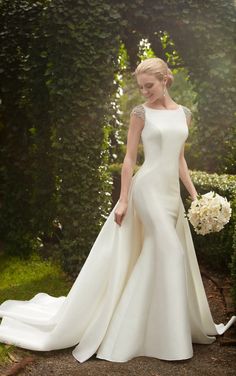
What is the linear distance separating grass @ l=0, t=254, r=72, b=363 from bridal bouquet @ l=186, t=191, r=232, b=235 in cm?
253

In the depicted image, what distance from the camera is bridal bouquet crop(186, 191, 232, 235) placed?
163 inches

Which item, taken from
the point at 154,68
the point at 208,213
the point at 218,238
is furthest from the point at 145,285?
the point at 218,238

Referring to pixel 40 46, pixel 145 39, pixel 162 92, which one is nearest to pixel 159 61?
pixel 162 92

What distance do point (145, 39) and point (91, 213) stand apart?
3.73 meters

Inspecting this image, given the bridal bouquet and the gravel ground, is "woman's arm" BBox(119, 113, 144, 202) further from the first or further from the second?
the gravel ground

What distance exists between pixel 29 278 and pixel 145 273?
3027 millimetres

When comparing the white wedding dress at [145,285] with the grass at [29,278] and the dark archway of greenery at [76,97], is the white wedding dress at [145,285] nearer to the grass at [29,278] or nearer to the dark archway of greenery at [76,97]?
the grass at [29,278]

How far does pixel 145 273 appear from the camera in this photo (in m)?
4.29

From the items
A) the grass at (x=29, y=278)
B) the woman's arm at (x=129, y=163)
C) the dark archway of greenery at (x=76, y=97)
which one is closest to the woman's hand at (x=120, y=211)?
the woman's arm at (x=129, y=163)

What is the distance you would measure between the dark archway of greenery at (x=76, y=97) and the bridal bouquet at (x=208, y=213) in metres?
2.77

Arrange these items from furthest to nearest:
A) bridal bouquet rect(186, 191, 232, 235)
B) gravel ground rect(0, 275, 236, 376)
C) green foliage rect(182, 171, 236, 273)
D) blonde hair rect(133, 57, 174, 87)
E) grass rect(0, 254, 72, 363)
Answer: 1. green foliage rect(182, 171, 236, 273)
2. grass rect(0, 254, 72, 363)
3. blonde hair rect(133, 57, 174, 87)
4. bridal bouquet rect(186, 191, 232, 235)
5. gravel ground rect(0, 275, 236, 376)

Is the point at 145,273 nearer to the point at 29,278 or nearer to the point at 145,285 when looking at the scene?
the point at 145,285

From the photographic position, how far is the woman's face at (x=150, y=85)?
4.30 metres

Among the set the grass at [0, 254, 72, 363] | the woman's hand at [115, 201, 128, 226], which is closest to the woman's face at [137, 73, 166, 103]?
the woman's hand at [115, 201, 128, 226]
